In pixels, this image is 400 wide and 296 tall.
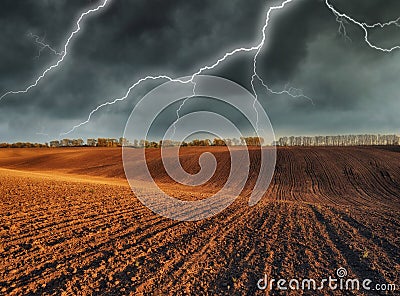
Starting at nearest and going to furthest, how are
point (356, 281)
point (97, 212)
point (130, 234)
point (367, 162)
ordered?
point (356, 281), point (130, 234), point (97, 212), point (367, 162)

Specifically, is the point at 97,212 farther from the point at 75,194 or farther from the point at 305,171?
the point at 305,171

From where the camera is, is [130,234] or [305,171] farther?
[305,171]

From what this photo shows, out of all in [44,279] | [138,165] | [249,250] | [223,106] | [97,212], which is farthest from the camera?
[138,165]

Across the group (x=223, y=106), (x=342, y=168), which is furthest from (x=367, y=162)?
(x=223, y=106)

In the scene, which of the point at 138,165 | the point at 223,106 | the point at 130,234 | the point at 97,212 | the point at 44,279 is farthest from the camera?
the point at 138,165

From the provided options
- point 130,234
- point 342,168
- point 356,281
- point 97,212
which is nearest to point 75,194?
point 97,212

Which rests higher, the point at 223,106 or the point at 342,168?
the point at 223,106

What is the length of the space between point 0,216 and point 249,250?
8.72 metres

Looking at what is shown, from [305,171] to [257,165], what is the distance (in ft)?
25.4

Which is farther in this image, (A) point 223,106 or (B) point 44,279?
(A) point 223,106

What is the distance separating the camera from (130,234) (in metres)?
8.06

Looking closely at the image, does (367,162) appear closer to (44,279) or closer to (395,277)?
(395,277)

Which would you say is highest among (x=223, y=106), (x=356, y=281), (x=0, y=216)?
(x=223, y=106)

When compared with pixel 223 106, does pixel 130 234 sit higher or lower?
lower
